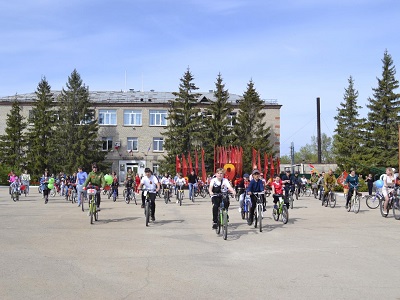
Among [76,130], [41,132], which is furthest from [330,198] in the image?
[41,132]

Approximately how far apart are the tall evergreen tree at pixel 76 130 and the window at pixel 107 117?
395cm

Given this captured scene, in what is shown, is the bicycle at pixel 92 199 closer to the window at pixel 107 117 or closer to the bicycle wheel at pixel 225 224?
the bicycle wheel at pixel 225 224

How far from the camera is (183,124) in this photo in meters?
63.0

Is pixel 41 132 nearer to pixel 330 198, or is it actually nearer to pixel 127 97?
pixel 127 97

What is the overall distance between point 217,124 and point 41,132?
69.9 feet

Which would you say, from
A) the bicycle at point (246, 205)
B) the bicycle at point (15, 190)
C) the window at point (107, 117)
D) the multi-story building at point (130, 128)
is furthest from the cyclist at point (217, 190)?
the window at point (107, 117)

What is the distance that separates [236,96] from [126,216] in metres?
58.5

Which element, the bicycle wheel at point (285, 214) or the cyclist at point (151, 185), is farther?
the bicycle wheel at point (285, 214)

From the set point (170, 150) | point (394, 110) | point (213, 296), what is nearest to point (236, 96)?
point (170, 150)

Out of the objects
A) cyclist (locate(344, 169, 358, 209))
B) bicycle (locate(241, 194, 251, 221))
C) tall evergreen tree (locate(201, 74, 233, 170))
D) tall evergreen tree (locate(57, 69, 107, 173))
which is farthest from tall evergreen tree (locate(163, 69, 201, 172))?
bicycle (locate(241, 194, 251, 221))

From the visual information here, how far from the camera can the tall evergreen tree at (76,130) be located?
61.0m

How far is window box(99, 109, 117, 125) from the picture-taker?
6862 centimetres

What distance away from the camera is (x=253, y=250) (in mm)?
10672

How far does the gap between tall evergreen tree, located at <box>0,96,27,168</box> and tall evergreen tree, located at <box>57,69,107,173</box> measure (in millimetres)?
5010
